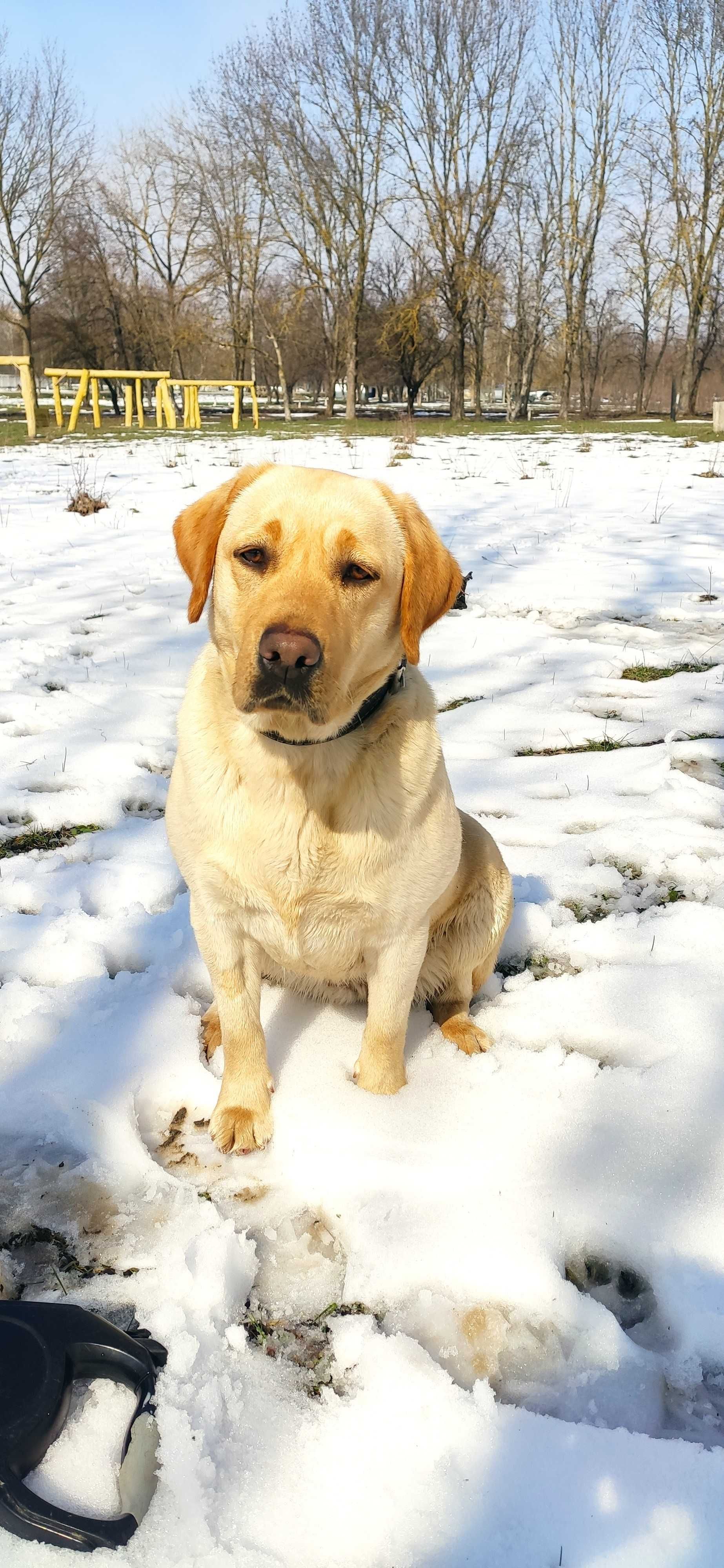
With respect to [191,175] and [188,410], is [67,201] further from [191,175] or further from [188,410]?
[188,410]

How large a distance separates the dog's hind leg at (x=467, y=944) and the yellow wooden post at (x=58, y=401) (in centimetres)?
2329

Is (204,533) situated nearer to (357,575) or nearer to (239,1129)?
(357,575)

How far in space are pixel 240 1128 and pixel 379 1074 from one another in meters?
0.35

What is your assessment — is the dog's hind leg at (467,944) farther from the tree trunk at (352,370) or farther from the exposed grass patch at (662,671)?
the tree trunk at (352,370)

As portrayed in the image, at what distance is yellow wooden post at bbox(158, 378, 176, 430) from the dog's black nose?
24350 mm

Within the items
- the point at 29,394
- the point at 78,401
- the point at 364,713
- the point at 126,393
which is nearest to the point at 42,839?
the point at 364,713

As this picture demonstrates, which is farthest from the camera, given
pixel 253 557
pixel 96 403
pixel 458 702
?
pixel 96 403

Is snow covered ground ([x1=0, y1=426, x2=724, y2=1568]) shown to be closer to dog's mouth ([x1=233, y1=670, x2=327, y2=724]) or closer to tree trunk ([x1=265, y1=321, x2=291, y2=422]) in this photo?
dog's mouth ([x1=233, y1=670, x2=327, y2=724])

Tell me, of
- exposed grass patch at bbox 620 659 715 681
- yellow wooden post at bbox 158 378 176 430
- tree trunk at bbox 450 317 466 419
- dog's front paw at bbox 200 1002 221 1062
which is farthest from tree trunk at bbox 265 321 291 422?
dog's front paw at bbox 200 1002 221 1062

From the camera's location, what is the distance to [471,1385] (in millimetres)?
1489

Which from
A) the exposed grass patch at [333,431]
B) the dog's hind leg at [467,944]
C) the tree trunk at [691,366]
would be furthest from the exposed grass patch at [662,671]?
the tree trunk at [691,366]

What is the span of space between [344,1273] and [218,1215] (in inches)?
10.7

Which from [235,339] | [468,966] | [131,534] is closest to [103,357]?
[235,339]

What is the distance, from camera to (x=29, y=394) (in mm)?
20328
